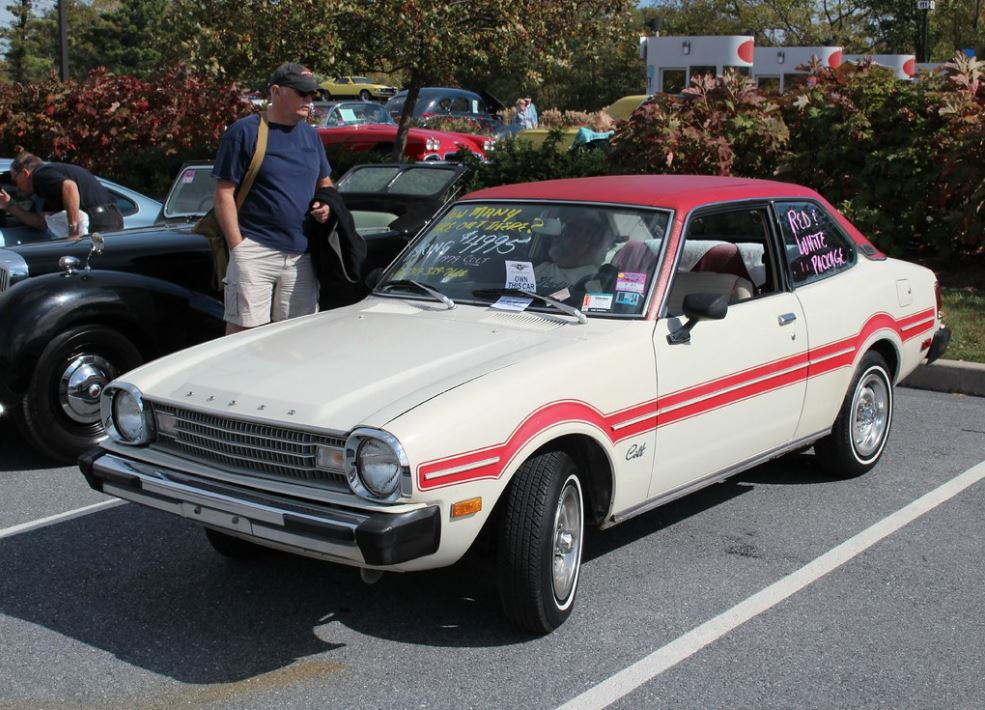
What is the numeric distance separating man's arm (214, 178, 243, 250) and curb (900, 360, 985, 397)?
4679mm

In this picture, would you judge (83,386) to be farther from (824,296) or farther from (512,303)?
(824,296)

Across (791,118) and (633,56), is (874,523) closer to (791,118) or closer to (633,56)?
(791,118)

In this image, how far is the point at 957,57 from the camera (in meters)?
10.1

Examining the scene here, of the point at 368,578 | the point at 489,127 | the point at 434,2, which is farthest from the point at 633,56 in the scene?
the point at 368,578

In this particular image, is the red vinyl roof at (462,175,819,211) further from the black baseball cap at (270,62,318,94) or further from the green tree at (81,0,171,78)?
the green tree at (81,0,171,78)

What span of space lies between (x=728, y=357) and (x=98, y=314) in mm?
3479

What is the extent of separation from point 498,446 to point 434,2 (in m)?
10.0

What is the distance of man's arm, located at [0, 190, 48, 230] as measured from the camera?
8273 mm

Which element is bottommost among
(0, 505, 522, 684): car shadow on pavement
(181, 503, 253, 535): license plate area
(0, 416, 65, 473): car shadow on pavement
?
(0, 416, 65, 473): car shadow on pavement

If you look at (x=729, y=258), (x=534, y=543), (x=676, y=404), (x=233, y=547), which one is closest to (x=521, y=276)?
(x=676, y=404)

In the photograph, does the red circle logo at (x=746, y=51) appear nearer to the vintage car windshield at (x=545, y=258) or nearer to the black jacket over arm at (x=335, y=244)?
the black jacket over arm at (x=335, y=244)

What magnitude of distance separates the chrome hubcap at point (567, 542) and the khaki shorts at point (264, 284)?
8.07ft

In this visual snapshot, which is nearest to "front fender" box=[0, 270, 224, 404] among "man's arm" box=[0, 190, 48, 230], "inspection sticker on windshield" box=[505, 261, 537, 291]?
"man's arm" box=[0, 190, 48, 230]

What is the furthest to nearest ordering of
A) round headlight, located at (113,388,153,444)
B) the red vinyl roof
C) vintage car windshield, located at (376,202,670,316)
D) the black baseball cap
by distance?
the black baseball cap
the red vinyl roof
vintage car windshield, located at (376,202,670,316)
round headlight, located at (113,388,153,444)
